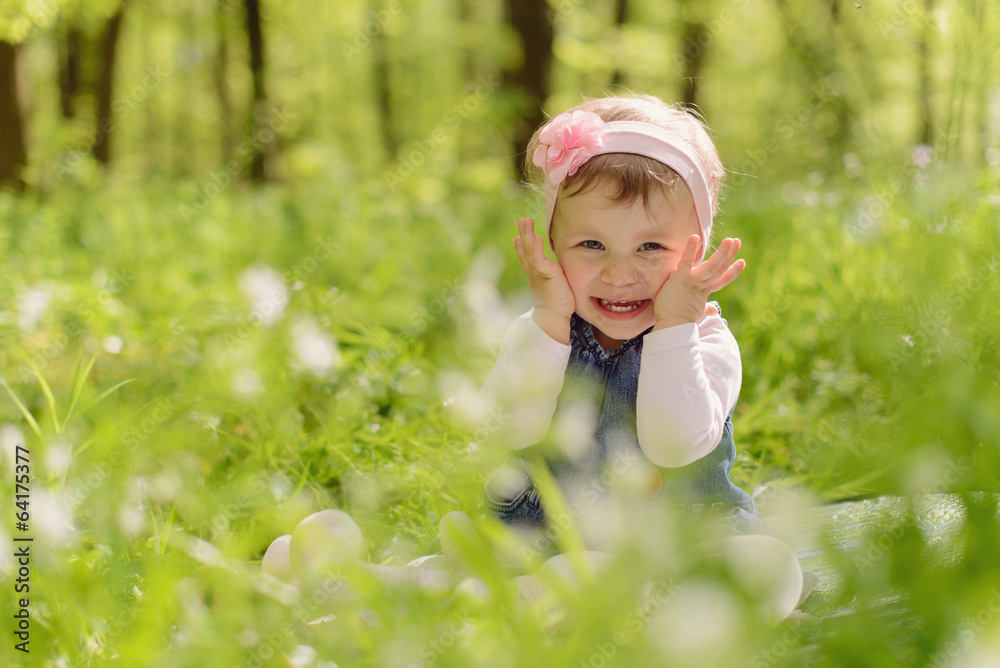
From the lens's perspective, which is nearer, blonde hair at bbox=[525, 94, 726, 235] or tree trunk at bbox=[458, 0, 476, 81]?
blonde hair at bbox=[525, 94, 726, 235]

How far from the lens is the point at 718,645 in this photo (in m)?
0.77

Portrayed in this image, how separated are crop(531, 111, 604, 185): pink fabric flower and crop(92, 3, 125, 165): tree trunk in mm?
8463

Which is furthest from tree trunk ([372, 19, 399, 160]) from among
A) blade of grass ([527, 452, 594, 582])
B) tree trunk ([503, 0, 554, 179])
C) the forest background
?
blade of grass ([527, 452, 594, 582])

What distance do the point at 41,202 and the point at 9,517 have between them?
16.2 ft

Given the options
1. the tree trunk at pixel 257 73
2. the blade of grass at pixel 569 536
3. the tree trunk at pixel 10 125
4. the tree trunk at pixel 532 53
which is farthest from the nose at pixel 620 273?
the tree trunk at pixel 257 73

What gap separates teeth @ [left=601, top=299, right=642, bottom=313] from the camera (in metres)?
1.58

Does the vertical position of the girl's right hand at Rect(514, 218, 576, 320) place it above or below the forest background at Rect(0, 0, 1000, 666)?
above

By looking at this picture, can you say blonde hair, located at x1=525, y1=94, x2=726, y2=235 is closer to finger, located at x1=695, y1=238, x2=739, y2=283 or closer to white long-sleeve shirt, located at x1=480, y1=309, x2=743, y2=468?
finger, located at x1=695, y1=238, x2=739, y2=283

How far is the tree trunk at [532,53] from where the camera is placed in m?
6.42

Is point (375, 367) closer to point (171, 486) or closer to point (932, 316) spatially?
point (171, 486)

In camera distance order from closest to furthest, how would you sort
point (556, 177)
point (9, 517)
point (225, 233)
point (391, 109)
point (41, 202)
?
point (9, 517)
point (556, 177)
point (225, 233)
point (41, 202)
point (391, 109)

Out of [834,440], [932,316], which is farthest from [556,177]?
[834,440]

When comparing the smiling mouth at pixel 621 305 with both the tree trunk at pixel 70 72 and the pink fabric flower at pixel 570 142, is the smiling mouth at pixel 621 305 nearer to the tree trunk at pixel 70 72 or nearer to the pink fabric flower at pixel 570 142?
the pink fabric flower at pixel 570 142

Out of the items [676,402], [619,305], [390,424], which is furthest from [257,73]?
[676,402]
